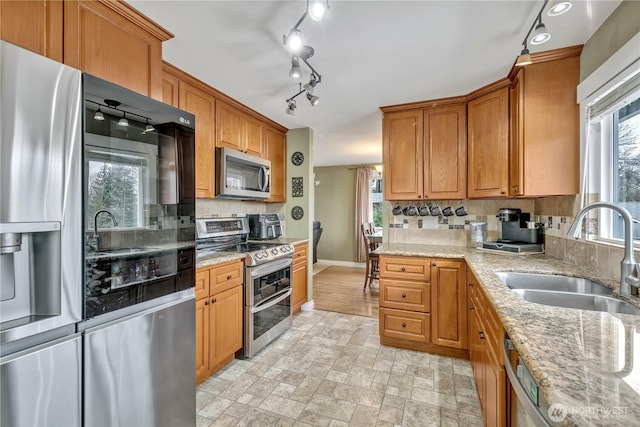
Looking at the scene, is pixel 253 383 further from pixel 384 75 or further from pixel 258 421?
pixel 384 75

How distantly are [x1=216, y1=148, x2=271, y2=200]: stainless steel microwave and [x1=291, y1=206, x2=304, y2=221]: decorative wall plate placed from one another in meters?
0.56

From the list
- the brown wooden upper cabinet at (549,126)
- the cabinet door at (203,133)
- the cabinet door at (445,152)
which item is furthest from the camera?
the cabinet door at (445,152)

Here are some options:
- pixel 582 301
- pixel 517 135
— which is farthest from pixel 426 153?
pixel 582 301

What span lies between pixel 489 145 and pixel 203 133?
2607 millimetres

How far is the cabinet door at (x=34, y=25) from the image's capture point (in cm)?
104

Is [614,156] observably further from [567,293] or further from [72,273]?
[72,273]

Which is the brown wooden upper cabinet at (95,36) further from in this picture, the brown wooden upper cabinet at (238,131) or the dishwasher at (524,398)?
the dishwasher at (524,398)

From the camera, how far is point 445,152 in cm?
284

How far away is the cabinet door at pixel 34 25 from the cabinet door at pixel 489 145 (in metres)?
2.99

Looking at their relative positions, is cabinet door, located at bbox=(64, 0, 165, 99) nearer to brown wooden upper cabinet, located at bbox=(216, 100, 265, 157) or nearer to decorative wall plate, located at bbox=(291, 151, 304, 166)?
brown wooden upper cabinet, located at bbox=(216, 100, 265, 157)

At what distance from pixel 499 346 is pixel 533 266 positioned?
3.25ft

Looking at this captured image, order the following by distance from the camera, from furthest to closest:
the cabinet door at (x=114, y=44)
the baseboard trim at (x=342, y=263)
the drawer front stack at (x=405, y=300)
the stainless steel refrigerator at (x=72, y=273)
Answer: the baseboard trim at (x=342, y=263) → the drawer front stack at (x=405, y=300) → the cabinet door at (x=114, y=44) → the stainless steel refrigerator at (x=72, y=273)

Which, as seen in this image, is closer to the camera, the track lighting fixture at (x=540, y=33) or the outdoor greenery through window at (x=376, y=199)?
the track lighting fixture at (x=540, y=33)

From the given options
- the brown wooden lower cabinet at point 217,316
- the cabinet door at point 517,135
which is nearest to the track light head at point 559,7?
the cabinet door at point 517,135
